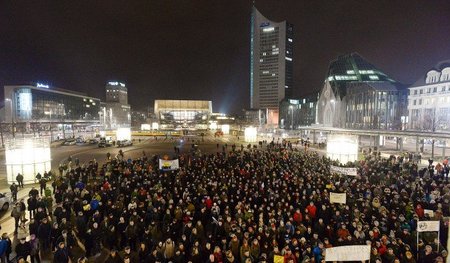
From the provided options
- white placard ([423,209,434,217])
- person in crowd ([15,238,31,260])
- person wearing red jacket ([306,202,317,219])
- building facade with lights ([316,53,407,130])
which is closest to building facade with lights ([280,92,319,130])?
building facade with lights ([316,53,407,130])

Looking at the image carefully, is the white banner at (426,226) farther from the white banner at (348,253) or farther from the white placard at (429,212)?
the white placard at (429,212)

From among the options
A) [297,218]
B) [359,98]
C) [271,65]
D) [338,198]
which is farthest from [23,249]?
[271,65]

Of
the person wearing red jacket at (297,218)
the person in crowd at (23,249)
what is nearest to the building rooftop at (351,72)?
the person wearing red jacket at (297,218)

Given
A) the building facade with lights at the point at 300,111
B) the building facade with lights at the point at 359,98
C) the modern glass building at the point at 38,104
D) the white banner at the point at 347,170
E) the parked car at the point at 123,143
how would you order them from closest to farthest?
the white banner at the point at 347,170, the parked car at the point at 123,143, the building facade with lights at the point at 359,98, the modern glass building at the point at 38,104, the building facade with lights at the point at 300,111

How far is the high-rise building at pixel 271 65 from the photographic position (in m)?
183

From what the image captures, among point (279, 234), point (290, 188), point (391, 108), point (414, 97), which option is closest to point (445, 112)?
point (414, 97)

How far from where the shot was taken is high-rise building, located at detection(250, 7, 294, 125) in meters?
183

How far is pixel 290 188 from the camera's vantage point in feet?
46.0

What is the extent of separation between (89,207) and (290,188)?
9.06 metres

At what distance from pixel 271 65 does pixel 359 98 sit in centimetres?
10896

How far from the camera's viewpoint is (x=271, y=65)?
18650cm

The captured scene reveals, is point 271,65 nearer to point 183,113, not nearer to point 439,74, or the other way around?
point 183,113

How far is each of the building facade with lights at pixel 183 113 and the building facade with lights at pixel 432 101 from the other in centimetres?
7683

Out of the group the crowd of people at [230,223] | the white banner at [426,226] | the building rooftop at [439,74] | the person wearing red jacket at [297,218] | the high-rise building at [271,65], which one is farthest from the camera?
the high-rise building at [271,65]
